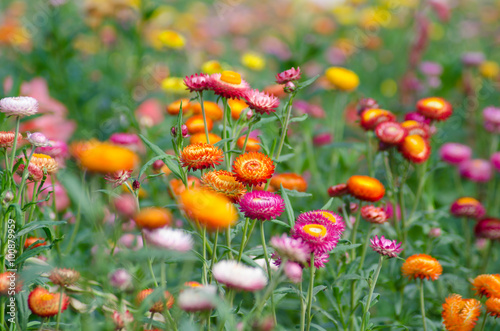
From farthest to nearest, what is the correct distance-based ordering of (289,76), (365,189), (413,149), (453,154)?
(453,154) → (413,149) → (365,189) → (289,76)

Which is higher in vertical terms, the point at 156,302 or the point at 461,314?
the point at 156,302

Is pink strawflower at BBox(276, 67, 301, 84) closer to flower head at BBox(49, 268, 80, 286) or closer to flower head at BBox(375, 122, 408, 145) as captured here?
flower head at BBox(375, 122, 408, 145)

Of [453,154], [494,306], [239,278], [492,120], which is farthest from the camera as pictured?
[492,120]

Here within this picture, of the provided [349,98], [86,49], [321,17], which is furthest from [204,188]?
[321,17]

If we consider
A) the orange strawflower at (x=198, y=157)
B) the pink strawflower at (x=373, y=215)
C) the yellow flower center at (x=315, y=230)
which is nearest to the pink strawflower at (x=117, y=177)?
the orange strawflower at (x=198, y=157)

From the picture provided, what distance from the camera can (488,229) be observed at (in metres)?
1.96

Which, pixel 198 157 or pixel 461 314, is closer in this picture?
pixel 198 157

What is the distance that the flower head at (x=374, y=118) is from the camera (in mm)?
1889

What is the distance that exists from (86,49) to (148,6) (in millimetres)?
1693

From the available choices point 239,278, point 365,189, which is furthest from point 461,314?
point 239,278

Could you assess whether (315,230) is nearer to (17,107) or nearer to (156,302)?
(156,302)

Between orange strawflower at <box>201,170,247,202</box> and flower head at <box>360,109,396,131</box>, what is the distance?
2.86 feet

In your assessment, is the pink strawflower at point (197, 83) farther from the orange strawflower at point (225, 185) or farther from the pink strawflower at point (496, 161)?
the pink strawflower at point (496, 161)

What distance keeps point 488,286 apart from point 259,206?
2.70 ft
